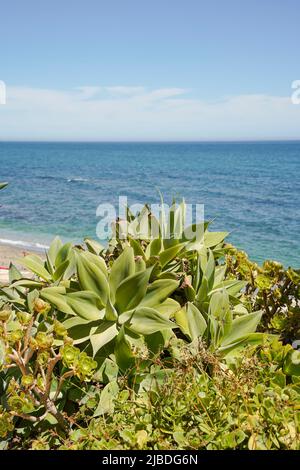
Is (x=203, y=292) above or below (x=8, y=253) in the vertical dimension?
above

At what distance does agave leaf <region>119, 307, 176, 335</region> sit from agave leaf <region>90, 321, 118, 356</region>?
91 mm

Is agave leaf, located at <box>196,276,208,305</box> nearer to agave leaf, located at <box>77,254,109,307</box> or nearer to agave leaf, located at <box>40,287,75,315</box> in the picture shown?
agave leaf, located at <box>77,254,109,307</box>

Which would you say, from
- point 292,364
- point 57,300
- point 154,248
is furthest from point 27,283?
point 292,364

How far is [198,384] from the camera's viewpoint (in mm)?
2043

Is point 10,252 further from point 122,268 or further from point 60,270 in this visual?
point 122,268

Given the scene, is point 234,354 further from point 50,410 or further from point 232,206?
point 232,206

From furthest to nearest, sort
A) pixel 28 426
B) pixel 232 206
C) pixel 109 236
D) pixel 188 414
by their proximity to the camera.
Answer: pixel 232 206
pixel 109 236
pixel 28 426
pixel 188 414

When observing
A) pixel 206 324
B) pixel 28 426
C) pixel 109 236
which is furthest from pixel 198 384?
pixel 109 236

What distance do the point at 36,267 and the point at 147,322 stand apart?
1.02 meters

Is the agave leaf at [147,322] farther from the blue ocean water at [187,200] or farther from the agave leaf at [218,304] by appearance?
the blue ocean water at [187,200]

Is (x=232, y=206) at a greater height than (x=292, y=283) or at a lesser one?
lesser

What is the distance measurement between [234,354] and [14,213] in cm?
3481

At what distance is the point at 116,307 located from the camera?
2.58 m

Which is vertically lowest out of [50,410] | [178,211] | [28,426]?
[28,426]
